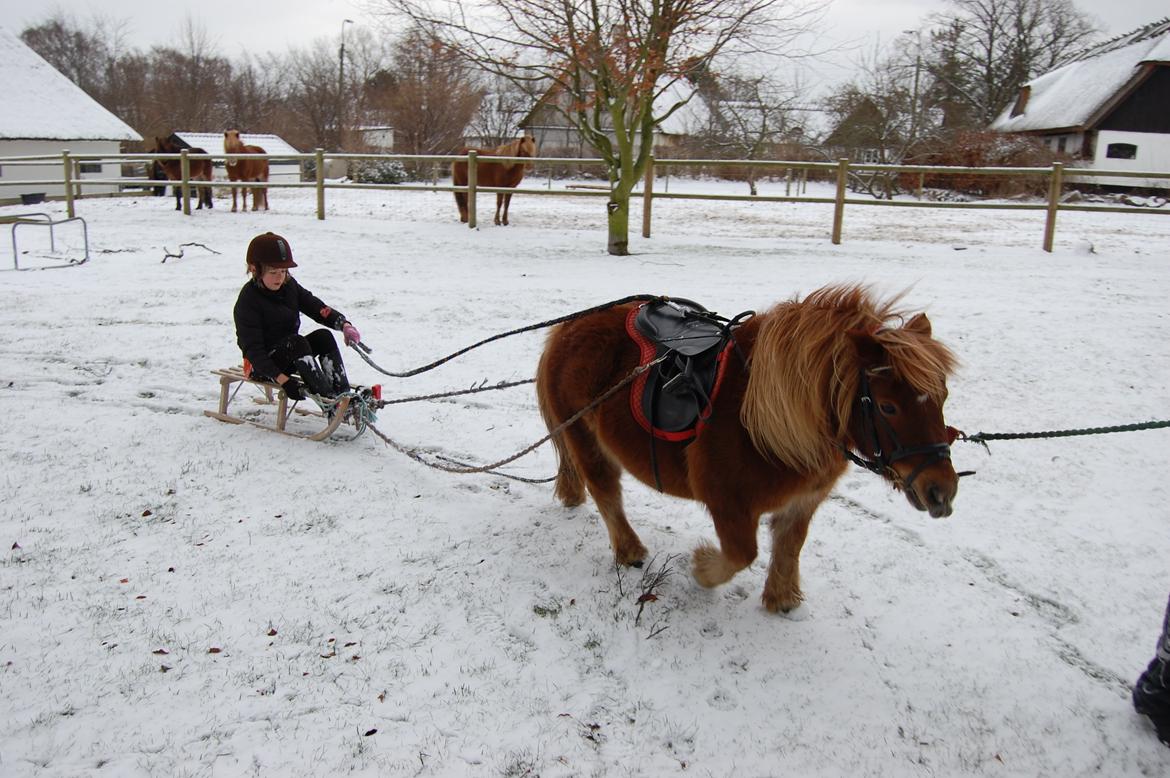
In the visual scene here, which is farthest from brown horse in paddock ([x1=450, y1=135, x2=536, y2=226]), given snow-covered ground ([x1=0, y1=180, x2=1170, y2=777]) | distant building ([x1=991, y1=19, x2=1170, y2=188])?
distant building ([x1=991, y1=19, x2=1170, y2=188])

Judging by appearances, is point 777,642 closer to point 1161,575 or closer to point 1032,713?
point 1032,713

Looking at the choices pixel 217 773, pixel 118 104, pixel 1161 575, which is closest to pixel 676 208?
pixel 1161 575

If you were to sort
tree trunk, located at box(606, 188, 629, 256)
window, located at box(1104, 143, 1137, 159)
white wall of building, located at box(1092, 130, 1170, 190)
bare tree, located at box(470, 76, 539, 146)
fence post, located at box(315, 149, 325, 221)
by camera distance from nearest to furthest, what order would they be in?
tree trunk, located at box(606, 188, 629, 256), fence post, located at box(315, 149, 325, 221), white wall of building, located at box(1092, 130, 1170, 190), window, located at box(1104, 143, 1137, 159), bare tree, located at box(470, 76, 539, 146)

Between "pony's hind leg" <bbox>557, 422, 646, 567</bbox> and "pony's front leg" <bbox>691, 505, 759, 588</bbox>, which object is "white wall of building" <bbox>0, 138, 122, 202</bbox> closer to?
"pony's hind leg" <bbox>557, 422, 646, 567</bbox>

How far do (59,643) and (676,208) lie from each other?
62.8 ft

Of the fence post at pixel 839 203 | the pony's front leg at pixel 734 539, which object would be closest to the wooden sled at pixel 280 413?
the pony's front leg at pixel 734 539

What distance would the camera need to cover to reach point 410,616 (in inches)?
131

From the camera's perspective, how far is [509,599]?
11.4ft

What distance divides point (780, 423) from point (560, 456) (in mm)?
1711

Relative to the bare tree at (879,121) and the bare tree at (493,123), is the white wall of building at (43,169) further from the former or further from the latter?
the bare tree at (879,121)

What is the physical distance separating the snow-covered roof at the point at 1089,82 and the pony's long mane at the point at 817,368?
1347 inches

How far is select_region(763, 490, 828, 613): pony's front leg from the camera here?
3311mm

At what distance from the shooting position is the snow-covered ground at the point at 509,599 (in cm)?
265

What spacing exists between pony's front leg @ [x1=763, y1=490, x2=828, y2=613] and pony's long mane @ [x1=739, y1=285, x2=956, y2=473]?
18.5 inches
